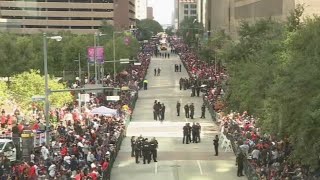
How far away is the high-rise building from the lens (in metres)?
149

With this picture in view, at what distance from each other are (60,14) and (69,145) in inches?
5045

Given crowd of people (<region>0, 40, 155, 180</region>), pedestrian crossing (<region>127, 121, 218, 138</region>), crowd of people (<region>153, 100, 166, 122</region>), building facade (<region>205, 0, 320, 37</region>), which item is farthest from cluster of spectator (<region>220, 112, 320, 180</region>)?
building facade (<region>205, 0, 320, 37</region>)

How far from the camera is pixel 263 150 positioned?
83.3 feet

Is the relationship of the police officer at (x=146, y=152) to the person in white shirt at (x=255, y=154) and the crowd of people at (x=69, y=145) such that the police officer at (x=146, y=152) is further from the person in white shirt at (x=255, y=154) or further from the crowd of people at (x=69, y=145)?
the person in white shirt at (x=255, y=154)

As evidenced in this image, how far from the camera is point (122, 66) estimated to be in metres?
71.2

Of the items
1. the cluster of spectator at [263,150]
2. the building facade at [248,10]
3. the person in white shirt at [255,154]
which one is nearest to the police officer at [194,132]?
the cluster of spectator at [263,150]

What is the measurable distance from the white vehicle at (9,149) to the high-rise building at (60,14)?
4888 inches

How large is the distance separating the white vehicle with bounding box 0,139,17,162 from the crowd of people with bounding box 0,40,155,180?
52cm

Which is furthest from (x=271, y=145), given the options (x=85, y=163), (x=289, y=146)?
(x=85, y=163)

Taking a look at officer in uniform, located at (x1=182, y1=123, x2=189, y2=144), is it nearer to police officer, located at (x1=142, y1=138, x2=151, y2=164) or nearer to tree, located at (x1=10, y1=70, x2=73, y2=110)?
police officer, located at (x1=142, y1=138, x2=151, y2=164)

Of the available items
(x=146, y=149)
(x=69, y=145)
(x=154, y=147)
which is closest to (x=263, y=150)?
(x=154, y=147)

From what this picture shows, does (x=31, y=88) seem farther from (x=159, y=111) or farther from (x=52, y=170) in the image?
(x=52, y=170)

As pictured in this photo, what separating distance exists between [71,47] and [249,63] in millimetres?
40624

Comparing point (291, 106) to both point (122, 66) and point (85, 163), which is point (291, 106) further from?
point (122, 66)
